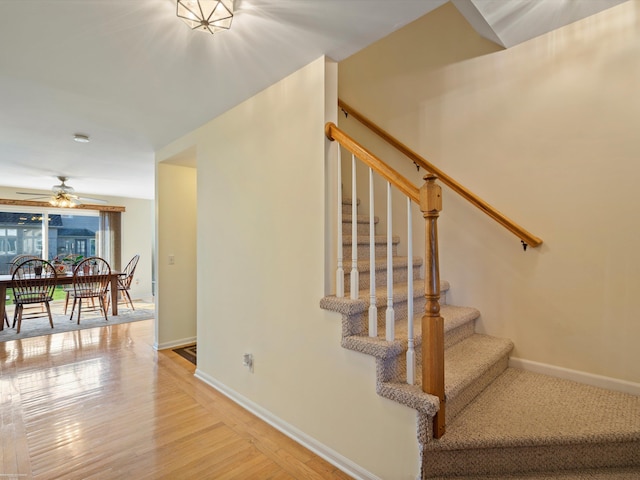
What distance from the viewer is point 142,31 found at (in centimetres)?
163

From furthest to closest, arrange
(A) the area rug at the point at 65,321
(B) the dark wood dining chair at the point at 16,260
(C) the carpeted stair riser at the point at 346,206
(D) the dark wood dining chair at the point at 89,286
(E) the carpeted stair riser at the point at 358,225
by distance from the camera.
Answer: (B) the dark wood dining chair at the point at 16,260, (D) the dark wood dining chair at the point at 89,286, (A) the area rug at the point at 65,321, (C) the carpeted stair riser at the point at 346,206, (E) the carpeted stair riser at the point at 358,225

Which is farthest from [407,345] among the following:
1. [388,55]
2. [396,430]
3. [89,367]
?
[89,367]

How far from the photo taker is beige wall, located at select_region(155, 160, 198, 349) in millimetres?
3723

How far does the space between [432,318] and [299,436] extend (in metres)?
1.25

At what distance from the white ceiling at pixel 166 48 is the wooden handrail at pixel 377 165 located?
0.48 metres

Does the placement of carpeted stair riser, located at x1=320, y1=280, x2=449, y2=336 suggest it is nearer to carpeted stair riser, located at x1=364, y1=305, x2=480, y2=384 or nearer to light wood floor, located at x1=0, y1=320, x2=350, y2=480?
carpeted stair riser, located at x1=364, y1=305, x2=480, y2=384

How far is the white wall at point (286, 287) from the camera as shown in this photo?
1.68 metres

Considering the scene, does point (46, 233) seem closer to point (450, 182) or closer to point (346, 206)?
point (346, 206)

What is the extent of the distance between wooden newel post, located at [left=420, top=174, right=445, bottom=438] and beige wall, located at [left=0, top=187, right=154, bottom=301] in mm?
7423

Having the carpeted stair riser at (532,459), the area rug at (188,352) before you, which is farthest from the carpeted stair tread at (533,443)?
the area rug at (188,352)

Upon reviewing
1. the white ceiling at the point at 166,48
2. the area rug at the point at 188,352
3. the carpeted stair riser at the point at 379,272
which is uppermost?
the white ceiling at the point at 166,48

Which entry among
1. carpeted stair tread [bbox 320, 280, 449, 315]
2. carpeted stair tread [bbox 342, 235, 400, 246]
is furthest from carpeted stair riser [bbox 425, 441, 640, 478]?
carpeted stair tread [bbox 342, 235, 400, 246]

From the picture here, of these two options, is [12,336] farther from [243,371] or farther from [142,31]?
[142,31]

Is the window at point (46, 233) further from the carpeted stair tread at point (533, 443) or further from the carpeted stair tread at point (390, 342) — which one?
the carpeted stair tread at point (533, 443)
